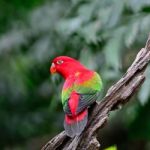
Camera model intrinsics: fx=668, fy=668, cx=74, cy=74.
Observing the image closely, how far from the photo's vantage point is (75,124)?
104 inches

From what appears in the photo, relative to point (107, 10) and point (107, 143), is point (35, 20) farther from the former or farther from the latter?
point (107, 10)

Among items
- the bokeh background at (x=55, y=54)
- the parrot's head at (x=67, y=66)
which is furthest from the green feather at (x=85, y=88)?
the bokeh background at (x=55, y=54)

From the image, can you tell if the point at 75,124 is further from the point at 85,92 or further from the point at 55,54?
the point at 55,54

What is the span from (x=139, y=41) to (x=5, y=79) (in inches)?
85.8

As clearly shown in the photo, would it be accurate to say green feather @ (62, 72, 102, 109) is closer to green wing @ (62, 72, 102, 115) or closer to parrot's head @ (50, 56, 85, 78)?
green wing @ (62, 72, 102, 115)

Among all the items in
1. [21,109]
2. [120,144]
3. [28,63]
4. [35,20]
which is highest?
[35,20]

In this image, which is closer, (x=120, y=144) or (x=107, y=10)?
(x=107, y=10)

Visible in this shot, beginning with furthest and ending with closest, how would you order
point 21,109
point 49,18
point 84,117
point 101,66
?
point 21,109, point 49,18, point 101,66, point 84,117

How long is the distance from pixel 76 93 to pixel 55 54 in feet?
8.35

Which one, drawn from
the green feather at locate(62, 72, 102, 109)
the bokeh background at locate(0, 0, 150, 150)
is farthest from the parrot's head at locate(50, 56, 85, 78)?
the bokeh background at locate(0, 0, 150, 150)

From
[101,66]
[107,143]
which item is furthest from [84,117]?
[107,143]

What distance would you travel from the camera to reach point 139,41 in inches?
163

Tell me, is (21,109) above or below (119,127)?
above

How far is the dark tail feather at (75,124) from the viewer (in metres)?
Answer: 2.64
